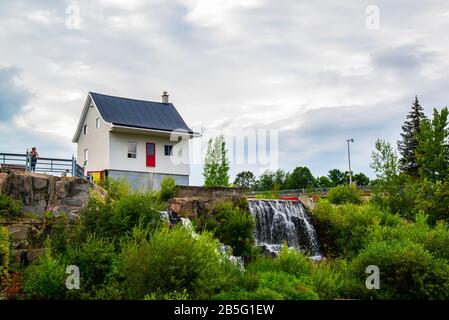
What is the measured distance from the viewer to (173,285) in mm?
15094

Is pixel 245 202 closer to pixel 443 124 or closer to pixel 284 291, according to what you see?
pixel 284 291

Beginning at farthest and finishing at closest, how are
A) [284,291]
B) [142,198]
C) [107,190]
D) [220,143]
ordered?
1. [220,143]
2. [107,190]
3. [142,198]
4. [284,291]

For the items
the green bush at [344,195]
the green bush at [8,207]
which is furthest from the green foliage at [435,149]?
the green bush at [8,207]

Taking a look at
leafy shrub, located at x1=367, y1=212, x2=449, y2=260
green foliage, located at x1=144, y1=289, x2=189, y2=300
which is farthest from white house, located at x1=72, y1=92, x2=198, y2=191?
green foliage, located at x1=144, y1=289, x2=189, y2=300

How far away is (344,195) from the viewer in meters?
37.9

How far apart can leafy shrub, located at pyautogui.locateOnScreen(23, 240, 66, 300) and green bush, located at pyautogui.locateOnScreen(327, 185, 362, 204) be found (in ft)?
78.9

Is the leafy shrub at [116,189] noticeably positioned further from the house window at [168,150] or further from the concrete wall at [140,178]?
the house window at [168,150]

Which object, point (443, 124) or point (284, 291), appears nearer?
point (284, 291)

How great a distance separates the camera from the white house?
1532 inches

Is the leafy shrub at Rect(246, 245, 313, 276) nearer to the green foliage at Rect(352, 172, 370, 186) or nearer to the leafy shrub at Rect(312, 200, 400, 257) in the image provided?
the leafy shrub at Rect(312, 200, 400, 257)

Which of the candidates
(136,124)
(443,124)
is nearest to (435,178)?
(443,124)

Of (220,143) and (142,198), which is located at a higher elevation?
(220,143)
